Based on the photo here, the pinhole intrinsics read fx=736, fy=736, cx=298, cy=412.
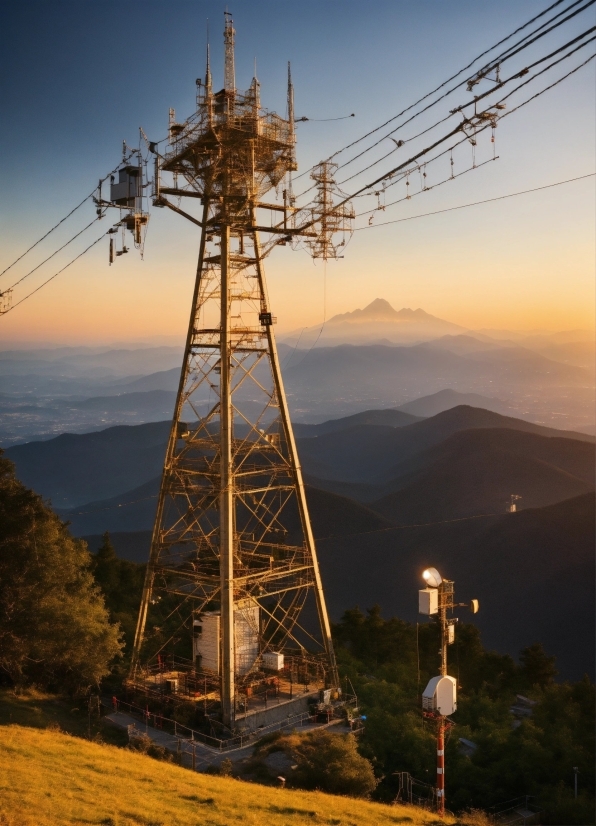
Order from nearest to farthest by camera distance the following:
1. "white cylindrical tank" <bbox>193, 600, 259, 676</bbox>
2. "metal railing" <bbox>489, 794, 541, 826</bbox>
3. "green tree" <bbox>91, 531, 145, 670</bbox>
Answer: "metal railing" <bbox>489, 794, 541, 826</bbox>, "white cylindrical tank" <bbox>193, 600, 259, 676</bbox>, "green tree" <bbox>91, 531, 145, 670</bbox>

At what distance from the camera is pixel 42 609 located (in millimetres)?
22047

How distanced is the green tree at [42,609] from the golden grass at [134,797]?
5320mm

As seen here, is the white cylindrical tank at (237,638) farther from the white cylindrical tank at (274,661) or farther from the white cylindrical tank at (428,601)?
the white cylindrical tank at (428,601)

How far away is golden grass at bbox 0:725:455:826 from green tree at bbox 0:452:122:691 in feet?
17.5

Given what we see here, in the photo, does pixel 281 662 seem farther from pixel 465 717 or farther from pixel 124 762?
pixel 124 762

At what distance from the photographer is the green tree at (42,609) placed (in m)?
21.8

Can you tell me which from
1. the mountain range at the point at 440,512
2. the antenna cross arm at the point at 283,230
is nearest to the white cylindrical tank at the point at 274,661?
the antenna cross arm at the point at 283,230

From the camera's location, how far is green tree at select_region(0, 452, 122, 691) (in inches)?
858

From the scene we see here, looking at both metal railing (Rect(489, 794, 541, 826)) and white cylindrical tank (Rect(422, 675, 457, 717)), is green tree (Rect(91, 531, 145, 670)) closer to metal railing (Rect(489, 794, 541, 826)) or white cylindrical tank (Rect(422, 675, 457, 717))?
metal railing (Rect(489, 794, 541, 826))

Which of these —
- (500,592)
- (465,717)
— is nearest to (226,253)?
(465,717)

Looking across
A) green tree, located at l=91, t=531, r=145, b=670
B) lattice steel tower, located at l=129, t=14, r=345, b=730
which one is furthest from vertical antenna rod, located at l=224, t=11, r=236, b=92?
green tree, located at l=91, t=531, r=145, b=670

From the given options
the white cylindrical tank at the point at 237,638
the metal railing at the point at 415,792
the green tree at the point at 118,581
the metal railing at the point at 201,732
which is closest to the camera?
the metal railing at the point at 415,792

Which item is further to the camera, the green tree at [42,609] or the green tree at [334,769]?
the green tree at [42,609]

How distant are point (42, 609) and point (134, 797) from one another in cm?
1009
